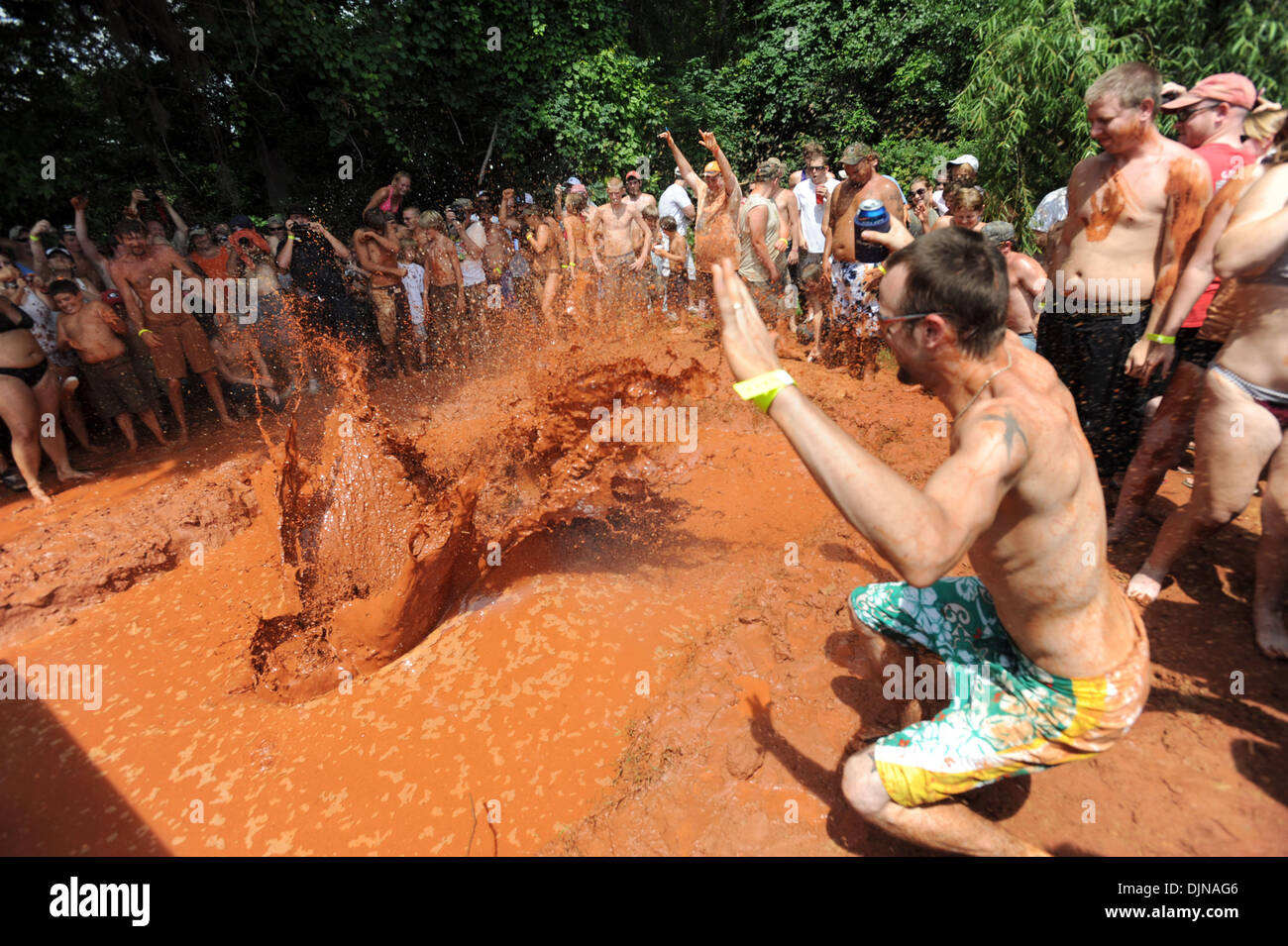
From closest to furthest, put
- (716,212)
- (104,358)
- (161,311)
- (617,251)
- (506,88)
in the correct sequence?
1. (104,358)
2. (161,311)
3. (716,212)
4. (617,251)
5. (506,88)

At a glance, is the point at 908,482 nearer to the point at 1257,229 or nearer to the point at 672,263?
the point at 1257,229

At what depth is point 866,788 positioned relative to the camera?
6.48 feet

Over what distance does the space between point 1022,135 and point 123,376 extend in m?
10.2

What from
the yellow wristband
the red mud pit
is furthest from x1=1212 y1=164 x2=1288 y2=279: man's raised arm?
the yellow wristband

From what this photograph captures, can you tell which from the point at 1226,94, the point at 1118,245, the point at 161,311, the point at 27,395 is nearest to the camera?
the point at 1118,245

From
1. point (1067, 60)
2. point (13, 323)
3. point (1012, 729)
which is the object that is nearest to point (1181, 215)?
point (1012, 729)

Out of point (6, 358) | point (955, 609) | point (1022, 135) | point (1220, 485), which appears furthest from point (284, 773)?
point (1022, 135)

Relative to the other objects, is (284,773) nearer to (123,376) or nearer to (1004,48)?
(123,376)

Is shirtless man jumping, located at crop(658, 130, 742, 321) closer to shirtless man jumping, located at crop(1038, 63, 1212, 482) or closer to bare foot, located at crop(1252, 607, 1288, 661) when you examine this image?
shirtless man jumping, located at crop(1038, 63, 1212, 482)

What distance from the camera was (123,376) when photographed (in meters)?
6.47

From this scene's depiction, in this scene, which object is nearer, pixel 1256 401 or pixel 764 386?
pixel 764 386

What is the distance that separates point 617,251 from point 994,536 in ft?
26.9

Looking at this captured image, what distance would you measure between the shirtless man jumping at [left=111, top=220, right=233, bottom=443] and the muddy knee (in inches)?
292

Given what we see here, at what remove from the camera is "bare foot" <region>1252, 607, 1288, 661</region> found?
2.95 meters
